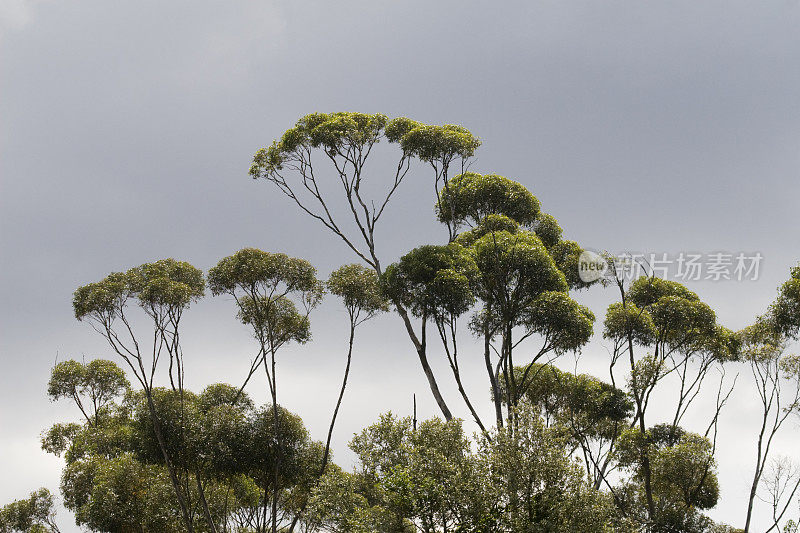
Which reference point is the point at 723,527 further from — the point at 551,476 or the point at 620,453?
the point at 551,476

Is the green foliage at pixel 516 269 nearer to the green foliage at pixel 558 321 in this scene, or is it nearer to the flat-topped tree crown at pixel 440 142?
the green foliage at pixel 558 321

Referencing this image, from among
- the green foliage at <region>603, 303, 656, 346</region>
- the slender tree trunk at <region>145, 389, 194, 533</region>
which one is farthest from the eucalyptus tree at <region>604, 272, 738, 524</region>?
the slender tree trunk at <region>145, 389, 194, 533</region>

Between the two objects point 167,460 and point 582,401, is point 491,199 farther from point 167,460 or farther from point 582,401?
point 167,460

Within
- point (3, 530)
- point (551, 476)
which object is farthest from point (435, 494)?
point (3, 530)

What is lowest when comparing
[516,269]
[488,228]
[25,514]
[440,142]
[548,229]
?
[25,514]

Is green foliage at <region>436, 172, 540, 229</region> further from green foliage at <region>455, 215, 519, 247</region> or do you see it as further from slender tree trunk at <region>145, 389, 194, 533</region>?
slender tree trunk at <region>145, 389, 194, 533</region>

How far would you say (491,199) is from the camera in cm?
2516

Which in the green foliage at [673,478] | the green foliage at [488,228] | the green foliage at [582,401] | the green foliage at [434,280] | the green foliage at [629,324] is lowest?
the green foliage at [673,478]

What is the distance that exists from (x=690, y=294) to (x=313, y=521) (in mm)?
18018

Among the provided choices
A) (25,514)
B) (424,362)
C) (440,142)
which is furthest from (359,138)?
(25,514)

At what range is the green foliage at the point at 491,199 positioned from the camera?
25.0m

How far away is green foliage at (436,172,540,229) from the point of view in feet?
82.1

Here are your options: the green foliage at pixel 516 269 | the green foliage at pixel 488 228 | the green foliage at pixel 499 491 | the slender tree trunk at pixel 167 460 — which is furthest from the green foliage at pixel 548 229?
the slender tree trunk at pixel 167 460

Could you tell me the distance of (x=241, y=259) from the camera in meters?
24.7
